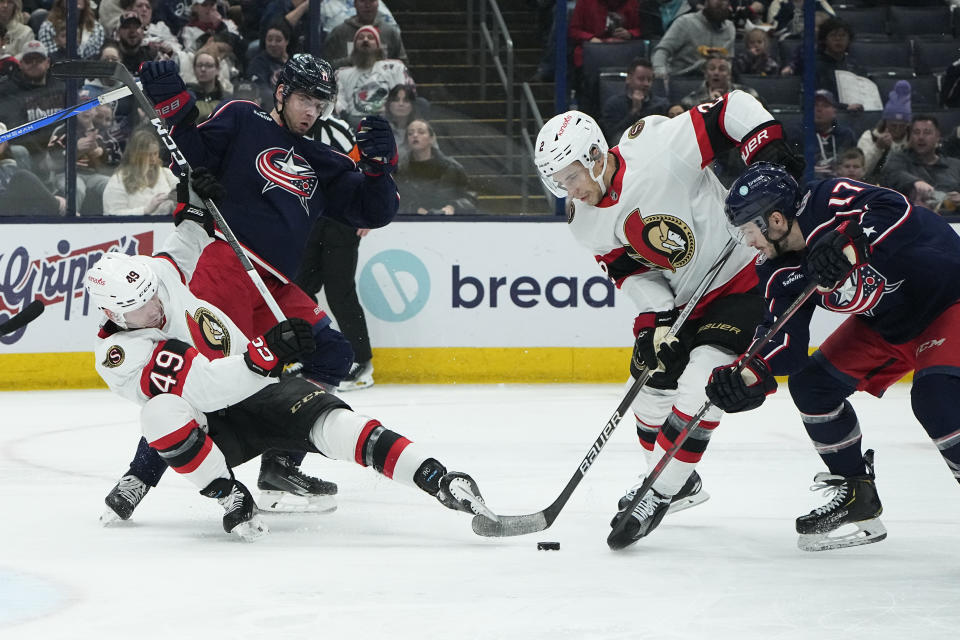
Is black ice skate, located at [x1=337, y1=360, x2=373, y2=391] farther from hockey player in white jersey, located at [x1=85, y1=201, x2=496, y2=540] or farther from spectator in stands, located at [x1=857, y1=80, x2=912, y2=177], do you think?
hockey player in white jersey, located at [x1=85, y1=201, x2=496, y2=540]

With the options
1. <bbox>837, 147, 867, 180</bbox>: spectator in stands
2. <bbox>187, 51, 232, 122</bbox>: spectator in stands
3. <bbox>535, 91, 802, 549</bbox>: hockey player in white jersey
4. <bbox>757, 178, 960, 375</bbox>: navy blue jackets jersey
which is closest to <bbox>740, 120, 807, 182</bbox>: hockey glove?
<bbox>535, 91, 802, 549</bbox>: hockey player in white jersey

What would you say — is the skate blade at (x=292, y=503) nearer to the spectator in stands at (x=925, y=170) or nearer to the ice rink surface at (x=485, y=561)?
the ice rink surface at (x=485, y=561)

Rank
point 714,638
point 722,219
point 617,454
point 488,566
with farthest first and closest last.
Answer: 1. point 617,454
2. point 722,219
3. point 488,566
4. point 714,638

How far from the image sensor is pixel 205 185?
11.6 ft

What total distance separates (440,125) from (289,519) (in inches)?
→ 130

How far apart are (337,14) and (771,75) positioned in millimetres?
2224

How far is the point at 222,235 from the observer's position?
12.1ft

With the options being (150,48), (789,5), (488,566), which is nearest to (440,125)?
(150,48)

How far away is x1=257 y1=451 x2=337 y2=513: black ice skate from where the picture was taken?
11.8 ft

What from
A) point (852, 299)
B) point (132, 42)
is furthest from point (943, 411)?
point (132, 42)

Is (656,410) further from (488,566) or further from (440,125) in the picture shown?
(440,125)

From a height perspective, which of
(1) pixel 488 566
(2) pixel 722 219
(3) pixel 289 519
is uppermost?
(2) pixel 722 219

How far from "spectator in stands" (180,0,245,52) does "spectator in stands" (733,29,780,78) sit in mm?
2518

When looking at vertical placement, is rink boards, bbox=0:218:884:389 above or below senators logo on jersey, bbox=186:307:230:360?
below
